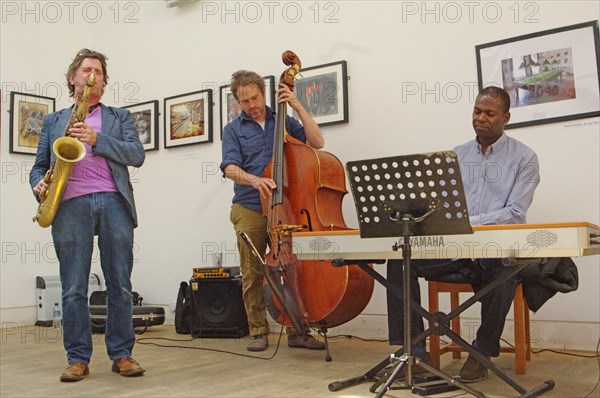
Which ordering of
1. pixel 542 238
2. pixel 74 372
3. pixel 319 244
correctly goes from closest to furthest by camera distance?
pixel 542 238 → pixel 319 244 → pixel 74 372

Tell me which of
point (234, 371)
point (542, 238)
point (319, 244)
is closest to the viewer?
point (542, 238)

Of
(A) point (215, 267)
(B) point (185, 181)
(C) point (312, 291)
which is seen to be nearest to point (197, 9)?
(B) point (185, 181)

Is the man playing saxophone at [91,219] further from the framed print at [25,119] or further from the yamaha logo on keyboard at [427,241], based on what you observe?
the framed print at [25,119]

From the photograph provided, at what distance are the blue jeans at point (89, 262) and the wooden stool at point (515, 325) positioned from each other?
56.2 inches

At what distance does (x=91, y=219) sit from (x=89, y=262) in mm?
194

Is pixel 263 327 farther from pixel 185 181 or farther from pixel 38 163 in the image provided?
pixel 185 181

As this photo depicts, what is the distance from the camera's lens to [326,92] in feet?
14.1

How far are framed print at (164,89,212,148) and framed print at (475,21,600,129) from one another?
7.14ft

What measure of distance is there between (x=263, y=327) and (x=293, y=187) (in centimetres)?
97

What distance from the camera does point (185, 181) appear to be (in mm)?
5117

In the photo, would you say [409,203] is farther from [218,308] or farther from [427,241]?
[218,308]

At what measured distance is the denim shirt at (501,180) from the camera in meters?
2.72

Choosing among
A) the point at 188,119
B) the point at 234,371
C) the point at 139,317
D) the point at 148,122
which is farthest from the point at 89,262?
the point at 148,122

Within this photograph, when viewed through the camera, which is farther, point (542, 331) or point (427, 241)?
point (542, 331)
